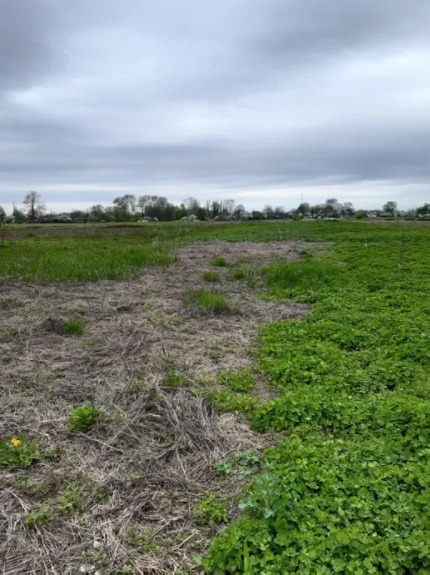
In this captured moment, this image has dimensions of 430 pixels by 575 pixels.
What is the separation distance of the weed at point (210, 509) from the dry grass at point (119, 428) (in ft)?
0.18

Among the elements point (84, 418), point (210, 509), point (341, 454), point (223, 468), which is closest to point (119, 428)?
point (84, 418)

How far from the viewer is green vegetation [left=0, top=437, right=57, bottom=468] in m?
3.16

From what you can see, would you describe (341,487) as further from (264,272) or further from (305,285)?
(264,272)

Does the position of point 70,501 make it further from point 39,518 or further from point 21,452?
point 21,452

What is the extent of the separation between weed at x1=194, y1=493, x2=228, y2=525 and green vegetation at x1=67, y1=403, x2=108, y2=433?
4.42ft

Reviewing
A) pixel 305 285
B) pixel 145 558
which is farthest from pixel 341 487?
pixel 305 285

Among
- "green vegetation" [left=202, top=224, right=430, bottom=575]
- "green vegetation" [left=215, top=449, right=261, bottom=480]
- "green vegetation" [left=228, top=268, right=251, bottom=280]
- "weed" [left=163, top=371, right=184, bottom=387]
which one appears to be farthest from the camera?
"green vegetation" [left=228, top=268, right=251, bottom=280]

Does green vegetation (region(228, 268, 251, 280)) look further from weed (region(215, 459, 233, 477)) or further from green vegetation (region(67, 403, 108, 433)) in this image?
weed (region(215, 459, 233, 477))

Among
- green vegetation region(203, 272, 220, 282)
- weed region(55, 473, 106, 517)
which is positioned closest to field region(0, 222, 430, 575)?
weed region(55, 473, 106, 517)

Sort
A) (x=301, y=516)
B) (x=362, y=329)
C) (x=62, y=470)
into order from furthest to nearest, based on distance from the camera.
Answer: (x=362, y=329) → (x=62, y=470) → (x=301, y=516)

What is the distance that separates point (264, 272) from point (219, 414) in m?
7.61

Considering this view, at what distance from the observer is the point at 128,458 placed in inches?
128

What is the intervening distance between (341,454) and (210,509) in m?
1.17

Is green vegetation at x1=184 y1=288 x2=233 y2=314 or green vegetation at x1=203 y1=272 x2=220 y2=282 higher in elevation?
green vegetation at x1=203 y1=272 x2=220 y2=282
